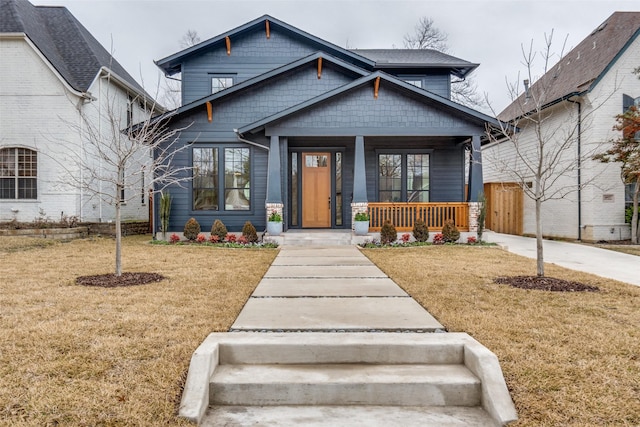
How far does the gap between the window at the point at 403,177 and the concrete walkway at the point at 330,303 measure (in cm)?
608

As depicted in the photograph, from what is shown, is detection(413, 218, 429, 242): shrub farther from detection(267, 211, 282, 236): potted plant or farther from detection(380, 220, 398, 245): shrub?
detection(267, 211, 282, 236): potted plant

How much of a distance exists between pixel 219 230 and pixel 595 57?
14.3 metres

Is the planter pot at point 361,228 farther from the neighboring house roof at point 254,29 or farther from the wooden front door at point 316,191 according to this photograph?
the neighboring house roof at point 254,29

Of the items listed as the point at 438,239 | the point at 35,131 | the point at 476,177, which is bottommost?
the point at 438,239

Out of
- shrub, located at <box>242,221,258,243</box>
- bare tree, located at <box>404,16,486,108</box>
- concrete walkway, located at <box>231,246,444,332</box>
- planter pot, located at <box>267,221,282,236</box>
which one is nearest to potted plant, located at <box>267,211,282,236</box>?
planter pot, located at <box>267,221,282,236</box>

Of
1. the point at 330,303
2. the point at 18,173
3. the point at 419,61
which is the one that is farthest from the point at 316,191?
the point at 18,173

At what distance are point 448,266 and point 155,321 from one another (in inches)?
216

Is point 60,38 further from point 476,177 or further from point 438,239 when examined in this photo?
point 476,177

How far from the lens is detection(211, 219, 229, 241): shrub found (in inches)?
481

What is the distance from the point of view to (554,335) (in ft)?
12.5

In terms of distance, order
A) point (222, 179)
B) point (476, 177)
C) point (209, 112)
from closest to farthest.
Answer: point (476, 177), point (209, 112), point (222, 179)

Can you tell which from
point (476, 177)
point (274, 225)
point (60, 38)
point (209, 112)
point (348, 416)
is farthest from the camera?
point (60, 38)

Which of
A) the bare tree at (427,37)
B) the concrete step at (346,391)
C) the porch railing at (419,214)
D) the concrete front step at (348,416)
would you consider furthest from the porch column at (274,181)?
the bare tree at (427,37)

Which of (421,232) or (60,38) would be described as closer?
(421,232)
